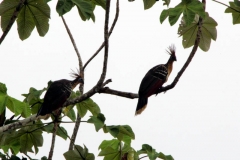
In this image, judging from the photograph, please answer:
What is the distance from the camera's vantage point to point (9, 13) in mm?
5383

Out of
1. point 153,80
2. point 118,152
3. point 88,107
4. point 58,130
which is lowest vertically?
point 118,152

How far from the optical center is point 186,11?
461 centimetres

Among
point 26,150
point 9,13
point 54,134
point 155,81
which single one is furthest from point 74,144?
point 9,13

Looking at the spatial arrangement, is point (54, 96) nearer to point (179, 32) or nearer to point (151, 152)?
point (151, 152)

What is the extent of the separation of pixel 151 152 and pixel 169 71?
133cm

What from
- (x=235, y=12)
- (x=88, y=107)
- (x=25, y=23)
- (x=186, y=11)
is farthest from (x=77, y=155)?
(x=235, y=12)

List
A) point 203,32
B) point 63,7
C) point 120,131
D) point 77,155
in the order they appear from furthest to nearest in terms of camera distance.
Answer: point 203,32 → point 77,155 → point 120,131 → point 63,7

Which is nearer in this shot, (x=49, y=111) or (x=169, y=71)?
(x=49, y=111)

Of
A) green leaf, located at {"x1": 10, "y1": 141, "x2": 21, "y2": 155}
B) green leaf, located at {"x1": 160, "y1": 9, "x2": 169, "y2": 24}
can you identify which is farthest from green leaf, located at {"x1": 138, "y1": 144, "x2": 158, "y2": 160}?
green leaf, located at {"x1": 10, "y1": 141, "x2": 21, "y2": 155}

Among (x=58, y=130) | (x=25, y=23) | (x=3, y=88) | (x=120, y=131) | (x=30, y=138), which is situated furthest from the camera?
(x=30, y=138)

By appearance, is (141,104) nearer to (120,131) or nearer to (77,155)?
(120,131)

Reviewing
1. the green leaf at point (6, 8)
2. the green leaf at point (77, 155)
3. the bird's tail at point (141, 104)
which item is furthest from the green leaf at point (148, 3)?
the green leaf at point (77, 155)

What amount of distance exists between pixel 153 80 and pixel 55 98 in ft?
3.90

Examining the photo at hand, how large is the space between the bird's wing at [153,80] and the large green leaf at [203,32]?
0.45 meters
